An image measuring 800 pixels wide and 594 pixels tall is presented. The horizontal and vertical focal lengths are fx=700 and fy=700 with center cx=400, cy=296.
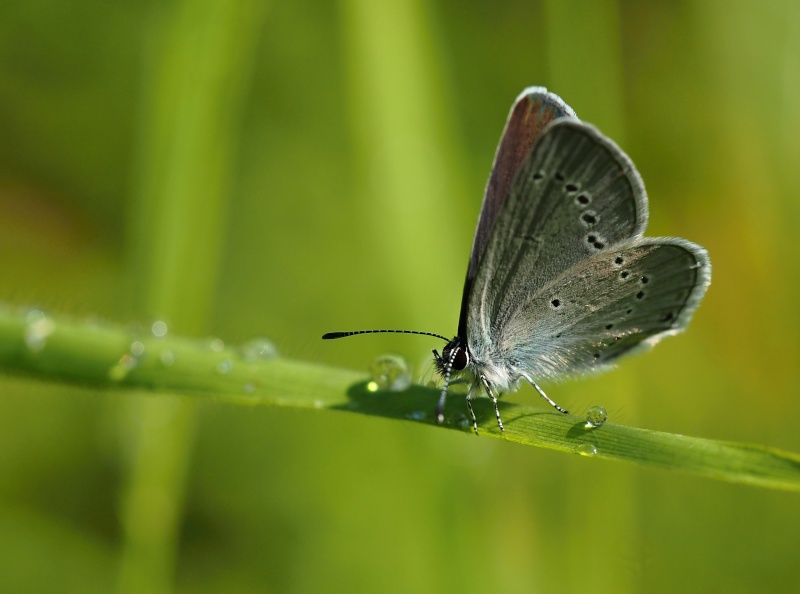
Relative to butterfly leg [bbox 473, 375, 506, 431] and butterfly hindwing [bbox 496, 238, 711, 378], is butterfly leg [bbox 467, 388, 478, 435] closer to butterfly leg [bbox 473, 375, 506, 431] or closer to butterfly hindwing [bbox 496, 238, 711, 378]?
butterfly leg [bbox 473, 375, 506, 431]

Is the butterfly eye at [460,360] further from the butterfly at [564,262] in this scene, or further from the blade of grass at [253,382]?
the blade of grass at [253,382]

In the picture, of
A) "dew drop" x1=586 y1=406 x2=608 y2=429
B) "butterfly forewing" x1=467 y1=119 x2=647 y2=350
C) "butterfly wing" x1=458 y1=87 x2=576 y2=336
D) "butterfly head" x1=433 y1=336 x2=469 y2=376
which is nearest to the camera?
"dew drop" x1=586 y1=406 x2=608 y2=429

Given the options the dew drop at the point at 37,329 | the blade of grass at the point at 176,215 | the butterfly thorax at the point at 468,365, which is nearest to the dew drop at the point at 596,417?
the butterfly thorax at the point at 468,365

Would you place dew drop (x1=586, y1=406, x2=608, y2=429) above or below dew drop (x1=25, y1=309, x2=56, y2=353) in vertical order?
below

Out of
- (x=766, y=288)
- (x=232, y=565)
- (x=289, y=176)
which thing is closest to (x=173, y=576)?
(x=232, y=565)

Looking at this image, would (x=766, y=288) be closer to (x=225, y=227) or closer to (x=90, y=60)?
(x=225, y=227)

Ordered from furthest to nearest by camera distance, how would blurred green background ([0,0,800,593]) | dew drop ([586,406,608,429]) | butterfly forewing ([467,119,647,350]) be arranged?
blurred green background ([0,0,800,593])
butterfly forewing ([467,119,647,350])
dew drop ([586,406,608,429])

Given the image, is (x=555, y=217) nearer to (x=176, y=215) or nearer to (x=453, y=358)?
(x=453, y=358)

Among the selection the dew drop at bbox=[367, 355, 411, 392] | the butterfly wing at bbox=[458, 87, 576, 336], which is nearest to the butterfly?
the butterfly wing at bbox=[458, 87, 576, 336]
